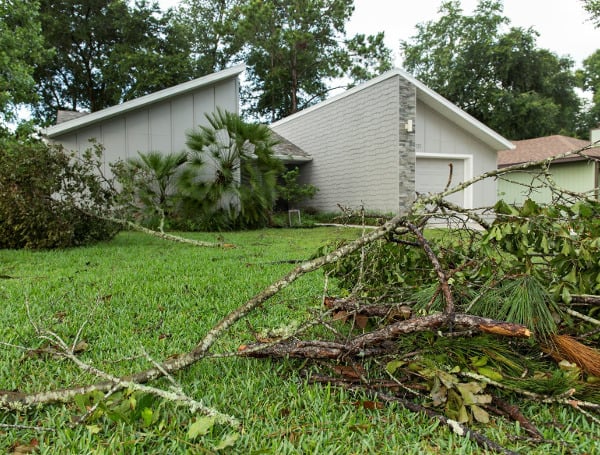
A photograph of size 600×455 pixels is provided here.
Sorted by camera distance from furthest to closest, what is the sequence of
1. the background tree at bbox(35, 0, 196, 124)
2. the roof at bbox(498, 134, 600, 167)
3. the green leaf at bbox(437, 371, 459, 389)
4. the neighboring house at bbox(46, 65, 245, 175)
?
the background tree at bbox(35, 0, 196, 124) → the roof at bbox(498, 134, 600, 167) → the neighboring house at bbox(46, 65, 245, 175) → the green leaf at bbox(437, 371, 459, 389)

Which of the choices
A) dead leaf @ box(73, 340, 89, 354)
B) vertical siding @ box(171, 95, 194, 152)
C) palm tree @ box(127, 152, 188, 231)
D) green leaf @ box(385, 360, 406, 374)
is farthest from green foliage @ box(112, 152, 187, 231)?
green leaf @ box(385, 360, 406, 374)

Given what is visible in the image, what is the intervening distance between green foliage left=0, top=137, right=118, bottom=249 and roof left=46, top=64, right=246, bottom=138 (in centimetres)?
288

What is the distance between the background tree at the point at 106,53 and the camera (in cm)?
2012

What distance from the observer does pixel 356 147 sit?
13.2 m

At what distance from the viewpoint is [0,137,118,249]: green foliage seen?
19.5ft

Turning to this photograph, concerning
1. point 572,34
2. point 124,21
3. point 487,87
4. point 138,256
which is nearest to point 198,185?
point 138,256

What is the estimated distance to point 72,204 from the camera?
6.41 metres

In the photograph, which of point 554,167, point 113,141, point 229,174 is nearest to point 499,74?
point 554,167

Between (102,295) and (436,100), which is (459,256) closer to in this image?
(102,295)

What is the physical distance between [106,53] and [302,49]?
1116cm

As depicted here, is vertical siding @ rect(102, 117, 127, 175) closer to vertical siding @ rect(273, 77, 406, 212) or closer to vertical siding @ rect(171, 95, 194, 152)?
vertical siding @ rect(171, 95, 194, 152)

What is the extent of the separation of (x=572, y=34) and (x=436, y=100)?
61.5 feet

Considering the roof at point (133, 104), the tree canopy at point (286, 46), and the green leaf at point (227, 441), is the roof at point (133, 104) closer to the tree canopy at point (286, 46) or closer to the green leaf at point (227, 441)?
the green leaf at point (227, 441)

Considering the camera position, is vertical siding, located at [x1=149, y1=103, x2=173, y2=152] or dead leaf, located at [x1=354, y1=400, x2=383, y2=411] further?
vertical siding, located at [x1=149, y1=103, x2=173, y2=152]
